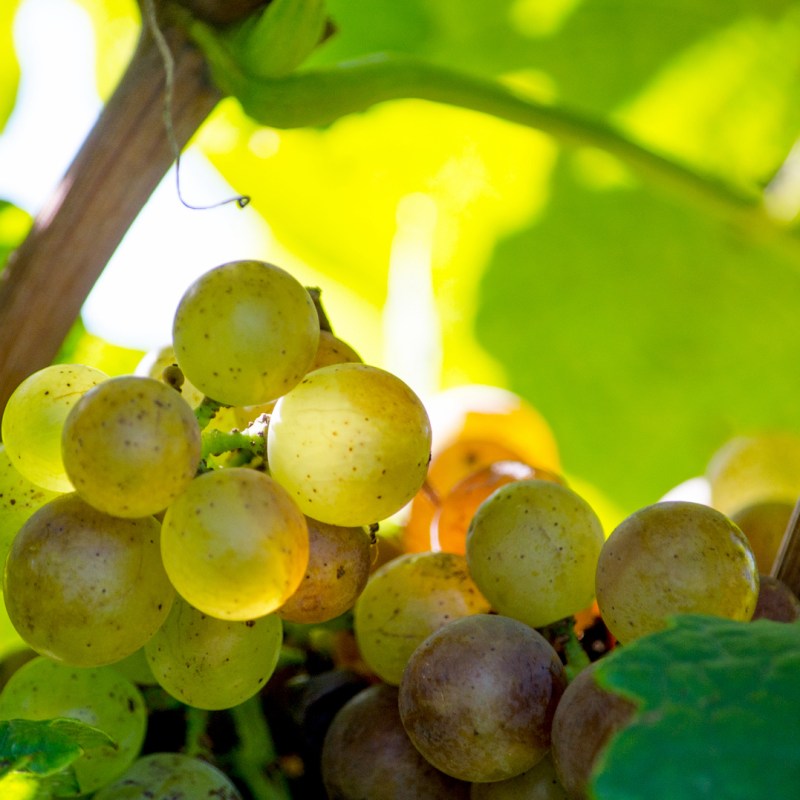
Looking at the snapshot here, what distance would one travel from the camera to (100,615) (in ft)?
1.55

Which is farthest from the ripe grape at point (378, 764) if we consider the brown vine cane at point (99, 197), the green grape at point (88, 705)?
the brown vine cane at point (99, 197)

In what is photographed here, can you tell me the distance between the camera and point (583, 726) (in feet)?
1.46

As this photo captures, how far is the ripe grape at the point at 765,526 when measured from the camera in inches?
27.7

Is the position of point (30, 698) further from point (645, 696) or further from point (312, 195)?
point (312, 195)

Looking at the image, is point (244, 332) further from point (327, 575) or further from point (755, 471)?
point (755, 471)

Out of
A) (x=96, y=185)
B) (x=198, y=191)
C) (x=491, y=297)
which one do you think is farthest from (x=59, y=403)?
(x=491, y=297)

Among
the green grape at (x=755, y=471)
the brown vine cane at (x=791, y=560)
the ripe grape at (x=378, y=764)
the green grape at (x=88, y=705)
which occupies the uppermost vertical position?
the green grape at (x=755, y=471)

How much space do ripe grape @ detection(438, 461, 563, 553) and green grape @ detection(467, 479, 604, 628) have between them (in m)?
0.12

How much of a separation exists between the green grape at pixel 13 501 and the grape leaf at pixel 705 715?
0.36 m

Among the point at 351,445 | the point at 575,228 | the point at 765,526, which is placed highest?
the point at 575,228

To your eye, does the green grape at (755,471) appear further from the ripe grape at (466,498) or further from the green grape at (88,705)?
the green grape at (88,705)

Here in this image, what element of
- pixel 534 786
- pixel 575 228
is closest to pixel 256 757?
pixel 534 786

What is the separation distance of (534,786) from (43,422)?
1.07 feet

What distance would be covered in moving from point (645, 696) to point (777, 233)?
38.1 inches
